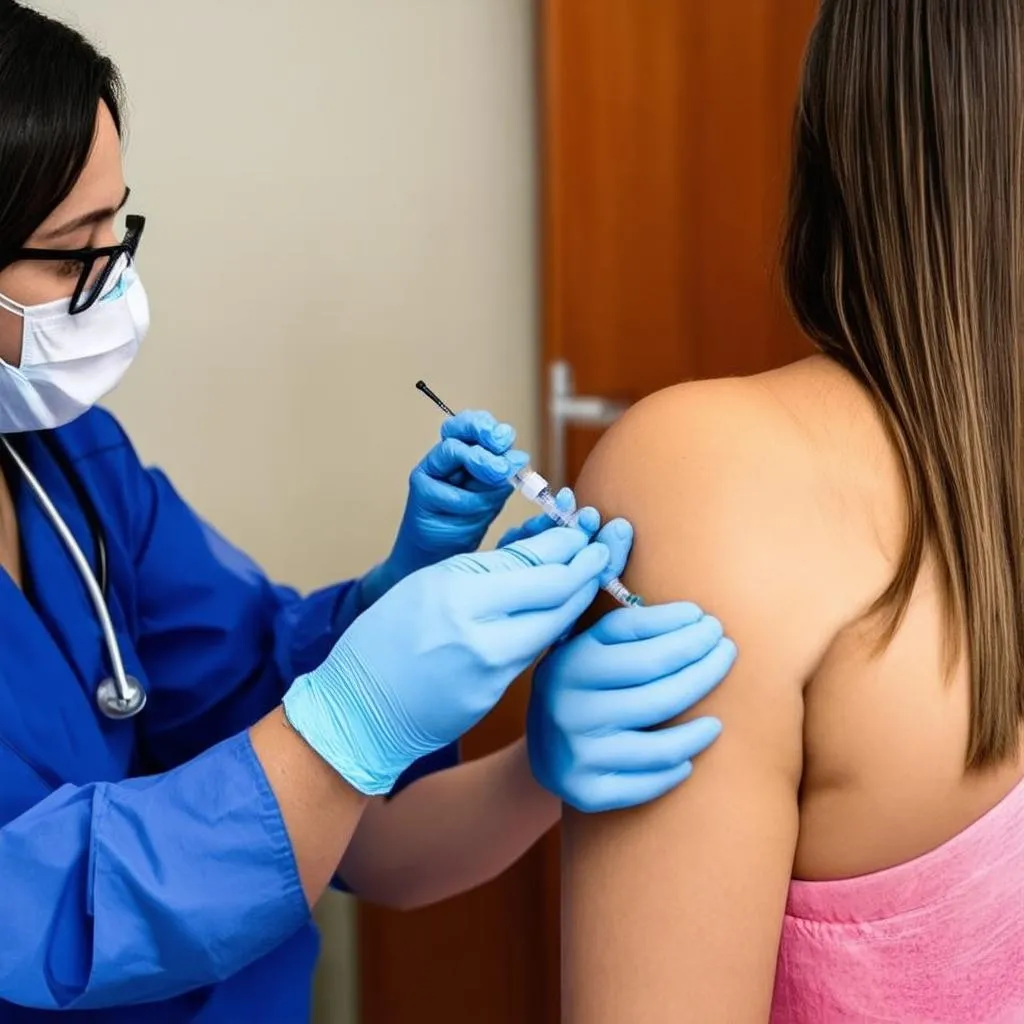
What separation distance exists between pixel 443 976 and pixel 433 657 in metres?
1.07

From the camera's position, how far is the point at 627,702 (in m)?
0.81

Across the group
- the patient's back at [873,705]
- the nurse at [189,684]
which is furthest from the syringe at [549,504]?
the patient's back at [873,705]

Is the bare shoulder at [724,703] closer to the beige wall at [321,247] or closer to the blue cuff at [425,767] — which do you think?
the blue cuff at [425,767]

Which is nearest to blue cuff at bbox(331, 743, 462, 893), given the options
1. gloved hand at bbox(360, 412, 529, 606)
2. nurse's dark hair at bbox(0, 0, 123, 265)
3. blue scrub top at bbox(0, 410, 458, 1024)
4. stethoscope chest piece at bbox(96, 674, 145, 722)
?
blue scrub top at bbox(0, 410, 458, 1024)

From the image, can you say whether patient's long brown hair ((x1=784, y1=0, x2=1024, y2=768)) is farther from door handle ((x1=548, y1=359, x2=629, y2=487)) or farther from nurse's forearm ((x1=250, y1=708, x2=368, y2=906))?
door handle ((x1=548, y1=359, x2=629, y2=487))

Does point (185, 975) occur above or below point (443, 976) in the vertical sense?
above

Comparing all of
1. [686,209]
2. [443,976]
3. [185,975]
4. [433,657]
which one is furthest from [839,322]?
[443,976]

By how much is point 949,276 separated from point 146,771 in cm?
87

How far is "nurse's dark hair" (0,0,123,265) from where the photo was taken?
88cm

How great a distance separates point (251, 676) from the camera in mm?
1226

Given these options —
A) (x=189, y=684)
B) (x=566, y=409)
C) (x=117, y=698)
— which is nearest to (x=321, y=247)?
(x=566, y=409)

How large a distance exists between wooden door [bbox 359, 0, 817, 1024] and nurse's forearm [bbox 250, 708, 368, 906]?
0.84 meters

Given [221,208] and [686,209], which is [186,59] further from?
[686,209]

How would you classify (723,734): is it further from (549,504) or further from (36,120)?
(36,120)
